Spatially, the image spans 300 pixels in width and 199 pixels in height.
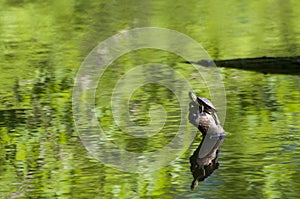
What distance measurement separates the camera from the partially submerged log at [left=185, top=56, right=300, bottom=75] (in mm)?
8188

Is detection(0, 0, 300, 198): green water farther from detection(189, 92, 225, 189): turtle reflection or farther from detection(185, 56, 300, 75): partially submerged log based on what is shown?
detection(185, 56, 300, 75): partially submerged log

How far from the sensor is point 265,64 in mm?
8453

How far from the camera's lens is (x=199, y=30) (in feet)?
35.9

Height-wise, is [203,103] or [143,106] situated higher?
[203,103]

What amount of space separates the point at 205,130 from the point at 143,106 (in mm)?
1252

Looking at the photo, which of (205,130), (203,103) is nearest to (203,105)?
(203,103)

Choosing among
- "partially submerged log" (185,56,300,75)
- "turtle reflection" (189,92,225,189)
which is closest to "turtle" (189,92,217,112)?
"turtle reflection" (189,92,225,189)

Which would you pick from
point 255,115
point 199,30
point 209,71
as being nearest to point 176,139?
point 255,115

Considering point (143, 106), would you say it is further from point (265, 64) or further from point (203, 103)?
point (265, 64)

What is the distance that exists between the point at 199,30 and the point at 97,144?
5.26 metres

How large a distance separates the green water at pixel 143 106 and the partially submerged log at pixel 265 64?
0.20 metres

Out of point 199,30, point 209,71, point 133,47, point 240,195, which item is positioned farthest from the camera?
point 199,30

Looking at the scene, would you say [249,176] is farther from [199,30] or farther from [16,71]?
[199,30]

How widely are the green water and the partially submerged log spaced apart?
0.20 metres
